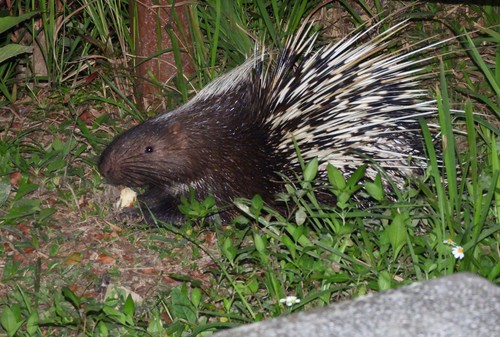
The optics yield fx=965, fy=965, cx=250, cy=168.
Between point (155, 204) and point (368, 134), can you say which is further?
point (155, 204)

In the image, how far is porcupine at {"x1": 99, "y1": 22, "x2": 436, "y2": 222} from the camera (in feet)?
13.4

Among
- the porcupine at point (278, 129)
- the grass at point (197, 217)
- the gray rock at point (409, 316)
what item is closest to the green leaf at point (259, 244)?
the grass at point (197, 217)

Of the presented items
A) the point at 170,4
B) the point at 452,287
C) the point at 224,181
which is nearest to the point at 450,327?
the point at 452,287

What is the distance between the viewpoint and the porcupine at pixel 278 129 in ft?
13.4

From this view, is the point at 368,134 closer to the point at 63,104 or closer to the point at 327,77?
the point at 327,77

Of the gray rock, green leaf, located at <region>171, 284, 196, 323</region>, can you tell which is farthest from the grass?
the gray rock

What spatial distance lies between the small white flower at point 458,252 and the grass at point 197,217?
39 mm

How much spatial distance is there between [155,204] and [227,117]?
54 centimetres

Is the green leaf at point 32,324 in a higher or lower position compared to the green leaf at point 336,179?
lower

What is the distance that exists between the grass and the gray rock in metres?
1.12

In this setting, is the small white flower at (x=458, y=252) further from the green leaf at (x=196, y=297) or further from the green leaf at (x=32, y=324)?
the green leaf at (x=32, y=324)

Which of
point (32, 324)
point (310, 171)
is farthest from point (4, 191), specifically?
point (310, 171)

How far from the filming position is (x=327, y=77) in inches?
165

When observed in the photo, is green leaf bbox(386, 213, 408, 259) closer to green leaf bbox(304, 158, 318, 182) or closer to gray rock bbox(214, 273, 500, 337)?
green leaf bbox(304, 158, 318, 182)
